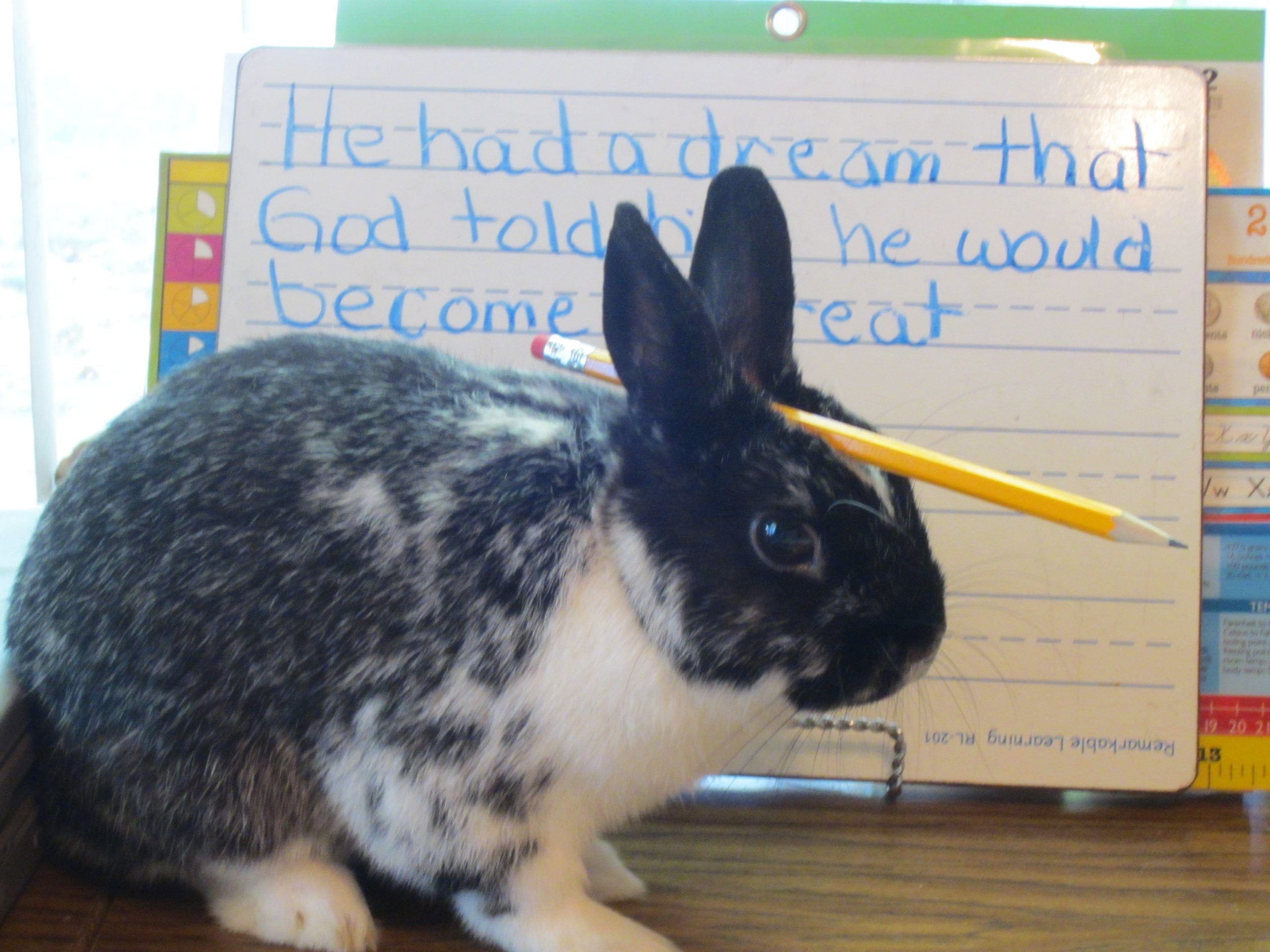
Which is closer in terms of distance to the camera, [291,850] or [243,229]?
[291,850]

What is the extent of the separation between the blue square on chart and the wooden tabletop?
398mm

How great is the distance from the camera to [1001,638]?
0.92 metres

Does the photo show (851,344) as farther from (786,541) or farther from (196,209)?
(196,209)

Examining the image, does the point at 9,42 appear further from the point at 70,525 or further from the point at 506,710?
the point at 506,710

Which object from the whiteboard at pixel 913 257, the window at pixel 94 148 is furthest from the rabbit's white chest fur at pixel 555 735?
the window at pixel 94 148

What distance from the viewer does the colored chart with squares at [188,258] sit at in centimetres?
96

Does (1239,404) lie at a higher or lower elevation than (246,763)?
higher

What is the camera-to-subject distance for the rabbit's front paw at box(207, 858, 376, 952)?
70 centimetres

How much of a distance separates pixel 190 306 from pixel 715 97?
0.47 metres

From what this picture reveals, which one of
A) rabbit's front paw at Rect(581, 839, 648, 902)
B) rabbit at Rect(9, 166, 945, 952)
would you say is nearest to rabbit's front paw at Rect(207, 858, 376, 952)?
rabbit at Rect(9, 166, 945, 952)

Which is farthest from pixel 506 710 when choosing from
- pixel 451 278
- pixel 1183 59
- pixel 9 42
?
pixel 9 42

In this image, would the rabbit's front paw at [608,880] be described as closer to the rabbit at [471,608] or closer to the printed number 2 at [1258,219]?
the rabbit at [471,608]

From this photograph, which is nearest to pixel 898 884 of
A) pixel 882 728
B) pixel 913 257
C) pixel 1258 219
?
pixel 882 728

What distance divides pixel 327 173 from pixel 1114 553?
703 mm
